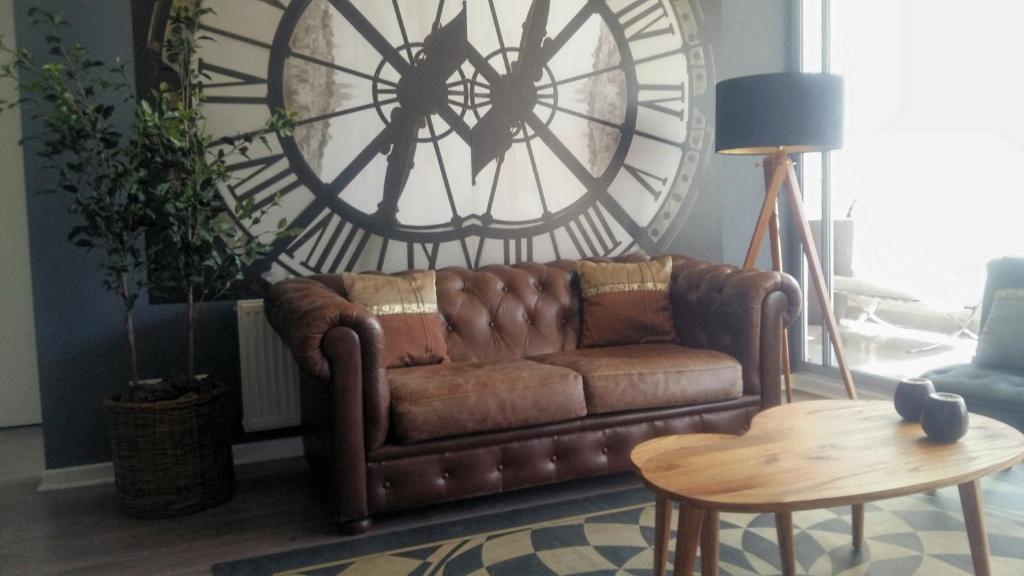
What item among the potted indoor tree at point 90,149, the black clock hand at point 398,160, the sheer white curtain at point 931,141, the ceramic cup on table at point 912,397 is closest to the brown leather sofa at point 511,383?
the black clock hand at point 398,160

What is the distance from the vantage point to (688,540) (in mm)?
1682

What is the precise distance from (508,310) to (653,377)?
30.1 inches

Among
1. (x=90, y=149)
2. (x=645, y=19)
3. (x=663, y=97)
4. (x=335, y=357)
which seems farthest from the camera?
(x=663, y=97)

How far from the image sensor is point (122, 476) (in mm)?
2725

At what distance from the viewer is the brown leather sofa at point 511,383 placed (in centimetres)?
247

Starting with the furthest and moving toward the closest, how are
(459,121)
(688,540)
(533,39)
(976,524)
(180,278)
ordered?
(533,39) < (459,121) < (180,278) < (976,524) < (688,540)

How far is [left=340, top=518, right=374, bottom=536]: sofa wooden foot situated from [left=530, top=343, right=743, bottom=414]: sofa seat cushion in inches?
35.5

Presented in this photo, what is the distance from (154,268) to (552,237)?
1.89m

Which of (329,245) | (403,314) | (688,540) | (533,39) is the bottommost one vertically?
(688,540)

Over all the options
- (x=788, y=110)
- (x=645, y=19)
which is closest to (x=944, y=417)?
(x=788, y=110)

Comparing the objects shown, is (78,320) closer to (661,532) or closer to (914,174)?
(661,532)

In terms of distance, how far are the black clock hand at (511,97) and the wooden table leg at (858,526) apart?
2246 mm

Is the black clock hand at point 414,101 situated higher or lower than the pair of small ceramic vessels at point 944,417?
higher

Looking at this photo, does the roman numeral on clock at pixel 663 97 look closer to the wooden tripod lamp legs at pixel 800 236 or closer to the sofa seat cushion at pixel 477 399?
the wooden tripod lamp legs at pixel 800 236
